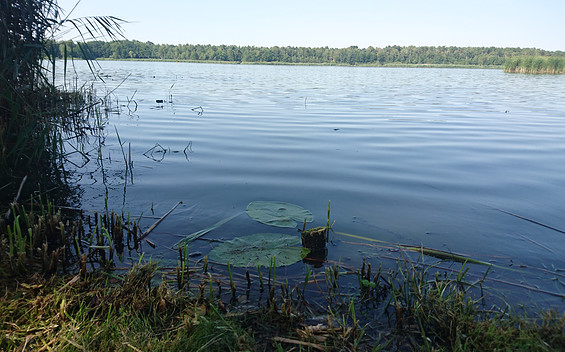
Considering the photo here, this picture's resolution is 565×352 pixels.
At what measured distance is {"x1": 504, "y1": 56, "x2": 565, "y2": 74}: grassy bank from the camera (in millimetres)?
51156

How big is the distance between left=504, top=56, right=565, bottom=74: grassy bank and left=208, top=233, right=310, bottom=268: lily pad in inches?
2352

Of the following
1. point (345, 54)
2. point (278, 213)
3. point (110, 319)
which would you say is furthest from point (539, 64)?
point (345, 54)

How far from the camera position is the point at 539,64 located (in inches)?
2037

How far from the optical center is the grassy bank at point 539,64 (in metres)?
51.2

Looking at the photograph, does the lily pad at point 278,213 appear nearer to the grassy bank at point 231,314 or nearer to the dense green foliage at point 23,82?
the grassy bank at point 231,314

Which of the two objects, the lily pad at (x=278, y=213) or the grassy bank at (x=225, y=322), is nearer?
the grassy bank at (x=225, y=322)

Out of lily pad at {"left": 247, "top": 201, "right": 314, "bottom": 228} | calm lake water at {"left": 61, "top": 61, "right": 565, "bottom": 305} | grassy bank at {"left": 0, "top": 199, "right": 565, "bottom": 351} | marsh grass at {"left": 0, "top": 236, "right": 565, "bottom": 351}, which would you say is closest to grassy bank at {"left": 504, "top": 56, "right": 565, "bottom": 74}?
calm lake water at {"left": 61, "top": 61, "right": 565, "bottom": 305}

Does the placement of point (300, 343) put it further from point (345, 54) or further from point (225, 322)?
point (345, 54)

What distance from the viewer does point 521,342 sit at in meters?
2.49

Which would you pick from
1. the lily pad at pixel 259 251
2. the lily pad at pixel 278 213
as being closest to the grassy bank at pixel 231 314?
the lily pad at pixel 259 251

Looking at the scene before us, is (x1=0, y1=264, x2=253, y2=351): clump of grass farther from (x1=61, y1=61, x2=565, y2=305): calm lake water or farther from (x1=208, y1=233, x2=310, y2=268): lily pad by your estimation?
(x1=61, y1=61, x2=565, y2=305): calm lake water

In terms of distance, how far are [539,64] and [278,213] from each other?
60.1 meters

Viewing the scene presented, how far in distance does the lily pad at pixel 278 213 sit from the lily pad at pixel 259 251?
45 cm

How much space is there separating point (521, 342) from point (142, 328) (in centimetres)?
254
